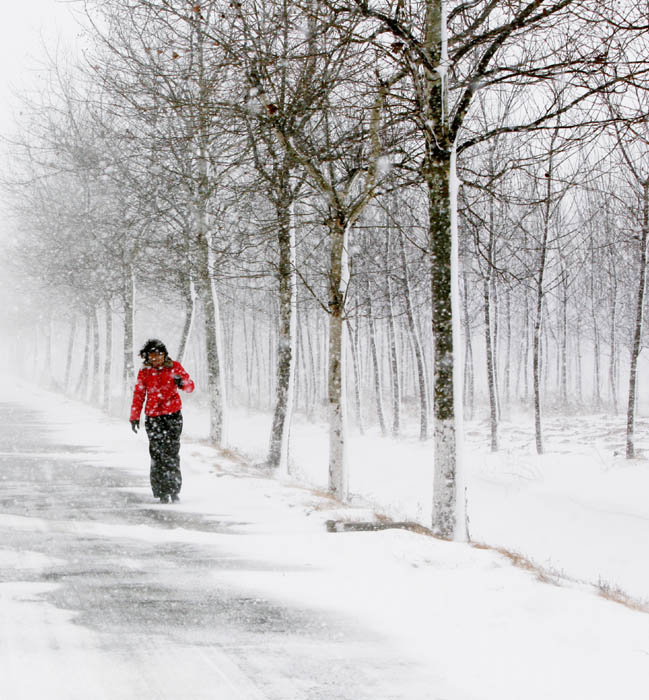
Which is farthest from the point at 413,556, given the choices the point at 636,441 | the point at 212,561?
the point at 636,441

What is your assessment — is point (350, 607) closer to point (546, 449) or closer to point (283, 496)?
Answer: point (283, 496)

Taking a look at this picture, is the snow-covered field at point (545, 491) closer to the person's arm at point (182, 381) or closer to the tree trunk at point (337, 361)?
the tree trunk at point (337, 361)

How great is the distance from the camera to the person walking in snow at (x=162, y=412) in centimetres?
806

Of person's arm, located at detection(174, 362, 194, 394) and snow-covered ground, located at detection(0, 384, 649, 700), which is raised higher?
person's arm, located at detection(174, 362, 194, 394)

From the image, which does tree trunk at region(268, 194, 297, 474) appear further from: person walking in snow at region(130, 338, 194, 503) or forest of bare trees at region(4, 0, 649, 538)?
person walking in snow at region(130, 338, 194, 503)

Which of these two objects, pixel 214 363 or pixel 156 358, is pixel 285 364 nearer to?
pixel 214 363

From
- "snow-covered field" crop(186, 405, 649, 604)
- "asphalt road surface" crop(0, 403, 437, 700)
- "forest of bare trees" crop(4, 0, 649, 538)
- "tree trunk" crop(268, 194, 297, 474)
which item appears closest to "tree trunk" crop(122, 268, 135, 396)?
"forest of bare trees" crop(4, 0, 649, 538)

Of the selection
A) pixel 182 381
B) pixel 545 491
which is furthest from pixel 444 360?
pixel 545 491

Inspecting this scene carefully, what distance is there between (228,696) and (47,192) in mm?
25486

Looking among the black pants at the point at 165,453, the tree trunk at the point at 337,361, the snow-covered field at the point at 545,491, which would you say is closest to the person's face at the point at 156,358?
the black pants at the point at 165,453

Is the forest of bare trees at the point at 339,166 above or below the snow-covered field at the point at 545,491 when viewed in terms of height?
above

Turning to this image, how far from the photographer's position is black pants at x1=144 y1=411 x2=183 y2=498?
317 inches

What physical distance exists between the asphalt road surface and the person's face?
2.18 m

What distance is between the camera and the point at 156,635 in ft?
12.7
